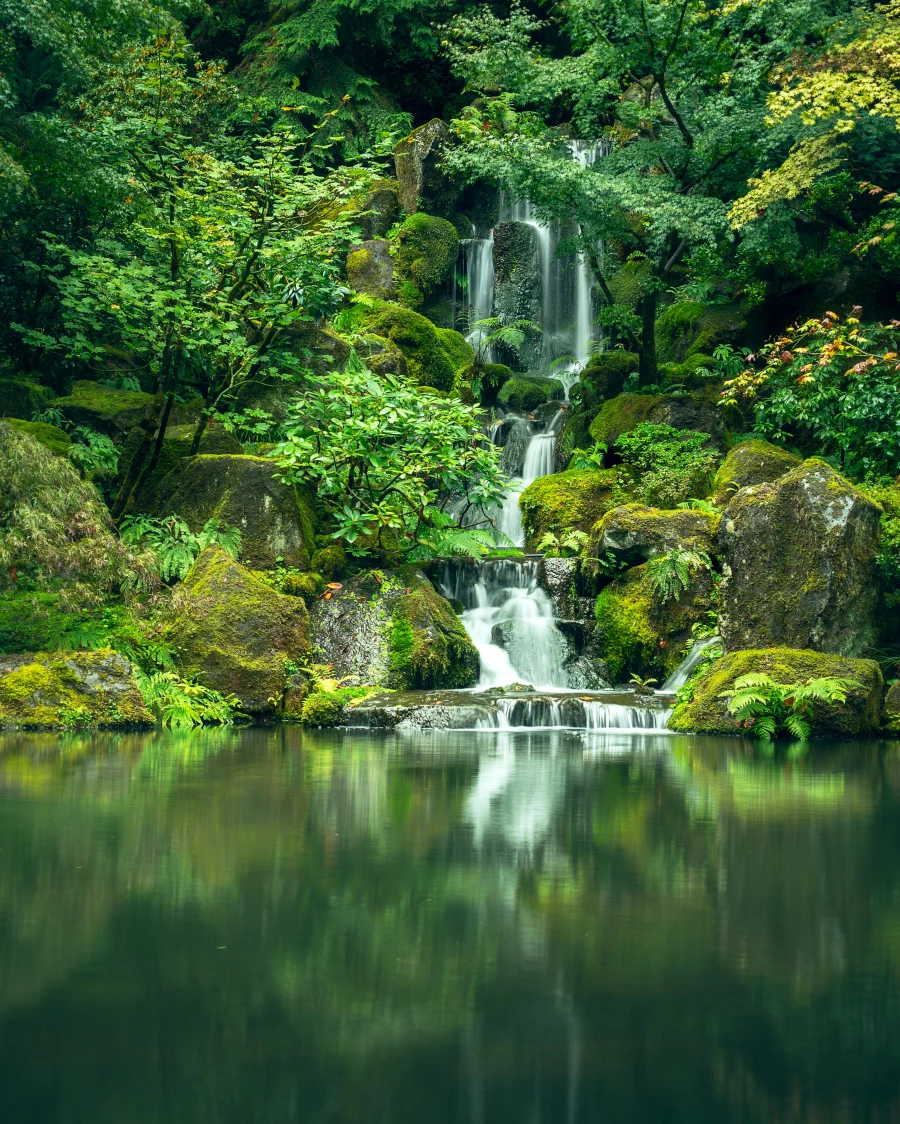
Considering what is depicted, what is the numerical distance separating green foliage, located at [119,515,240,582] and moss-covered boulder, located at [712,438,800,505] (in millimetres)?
6953

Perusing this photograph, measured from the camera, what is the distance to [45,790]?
6.93 meters

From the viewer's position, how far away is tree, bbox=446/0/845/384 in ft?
61.4

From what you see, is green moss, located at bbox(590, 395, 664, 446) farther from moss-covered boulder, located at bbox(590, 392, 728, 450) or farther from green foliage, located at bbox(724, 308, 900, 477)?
green foliage, located at bbox(724, 308, 900, 477)

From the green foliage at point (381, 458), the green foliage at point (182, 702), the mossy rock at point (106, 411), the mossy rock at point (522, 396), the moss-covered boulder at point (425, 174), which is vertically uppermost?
the moss-covered boulder at point (425, 174)

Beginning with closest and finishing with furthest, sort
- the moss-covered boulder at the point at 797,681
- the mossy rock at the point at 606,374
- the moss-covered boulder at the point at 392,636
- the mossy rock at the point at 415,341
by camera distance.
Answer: the moss-covered boulder at the point at 797,681 < the moss-covered boulder at the point at 392,636 < the mossy rock at the point at 415,341 < the mossy rock at the point at 606,374

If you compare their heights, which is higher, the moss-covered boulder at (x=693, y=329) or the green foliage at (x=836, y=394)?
the moss-covered boulder at (x=693, y=329)

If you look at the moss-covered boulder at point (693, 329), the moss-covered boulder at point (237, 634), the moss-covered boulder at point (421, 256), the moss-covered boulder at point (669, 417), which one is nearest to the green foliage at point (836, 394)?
the moss-covered boulder at point (669, 417)

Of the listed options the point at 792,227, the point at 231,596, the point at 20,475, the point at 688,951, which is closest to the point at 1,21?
the point at 20,475

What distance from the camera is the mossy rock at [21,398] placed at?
15977mm

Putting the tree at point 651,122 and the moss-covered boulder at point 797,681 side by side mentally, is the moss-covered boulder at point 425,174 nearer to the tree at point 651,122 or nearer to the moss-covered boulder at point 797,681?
the tree at point 651,122

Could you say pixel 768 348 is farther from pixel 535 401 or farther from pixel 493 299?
pixel 493 299

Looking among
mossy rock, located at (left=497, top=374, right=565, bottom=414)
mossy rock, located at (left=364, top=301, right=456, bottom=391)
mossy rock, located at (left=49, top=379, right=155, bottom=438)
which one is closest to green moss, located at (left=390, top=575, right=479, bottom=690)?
mossy rock, located at (left=49, top=379, right=155, bottom=438)

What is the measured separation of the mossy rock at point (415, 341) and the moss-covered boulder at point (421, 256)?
3624mm

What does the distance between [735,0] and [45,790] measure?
16191mm
